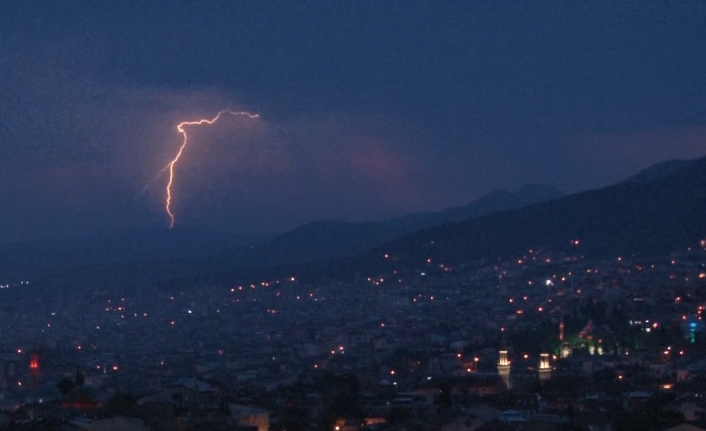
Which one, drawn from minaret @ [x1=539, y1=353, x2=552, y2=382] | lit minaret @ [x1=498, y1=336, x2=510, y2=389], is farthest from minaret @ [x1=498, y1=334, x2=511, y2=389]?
minaret @ [x1=539, y1=353, x2=552, y2=382]

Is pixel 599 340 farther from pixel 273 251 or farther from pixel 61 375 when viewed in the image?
pixel 273 251

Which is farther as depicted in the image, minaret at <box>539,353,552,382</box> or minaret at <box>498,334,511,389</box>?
minaret at <box>498,334,511,389</box>

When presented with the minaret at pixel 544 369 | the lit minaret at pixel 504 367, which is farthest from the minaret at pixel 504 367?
the minaret at pixel 544 369

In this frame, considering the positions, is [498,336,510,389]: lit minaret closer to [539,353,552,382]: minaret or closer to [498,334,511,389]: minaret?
[498,334,511,389]: minaret

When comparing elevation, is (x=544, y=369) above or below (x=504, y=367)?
below

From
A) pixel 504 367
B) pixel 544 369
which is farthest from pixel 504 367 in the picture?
pixel 544 369

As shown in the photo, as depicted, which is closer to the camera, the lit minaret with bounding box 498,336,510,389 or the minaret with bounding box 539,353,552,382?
the minaret with bounding box 539,353,552,382

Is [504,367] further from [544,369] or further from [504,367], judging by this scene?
[544,369]

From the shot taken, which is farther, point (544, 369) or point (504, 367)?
point (504, 367)
